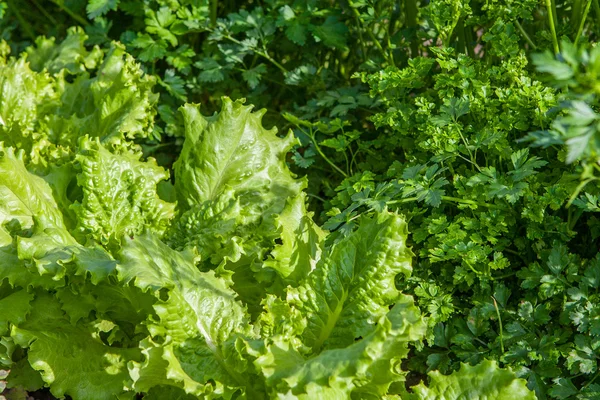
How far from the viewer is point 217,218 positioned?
9.96 ft

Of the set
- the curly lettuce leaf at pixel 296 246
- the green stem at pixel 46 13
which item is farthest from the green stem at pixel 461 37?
the green stem at pixel 46 13

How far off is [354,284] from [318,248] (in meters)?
0.28

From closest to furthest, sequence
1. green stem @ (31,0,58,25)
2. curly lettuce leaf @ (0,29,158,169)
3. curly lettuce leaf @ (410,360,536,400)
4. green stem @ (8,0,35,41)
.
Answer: curly lettuce leaf @ (410,360,536,400) → curly lettuce leaf @ (0,29,158,169) → green stem @ (8,0,35,41) → green stem @ (31,0,58,25)

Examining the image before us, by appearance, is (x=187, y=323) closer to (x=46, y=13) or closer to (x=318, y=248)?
(x=318, y=248)

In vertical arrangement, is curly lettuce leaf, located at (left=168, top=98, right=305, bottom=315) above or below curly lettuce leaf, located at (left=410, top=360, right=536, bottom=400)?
above

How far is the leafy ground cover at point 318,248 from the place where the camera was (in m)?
2.60

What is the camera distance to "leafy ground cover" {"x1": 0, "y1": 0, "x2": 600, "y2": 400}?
260 cm

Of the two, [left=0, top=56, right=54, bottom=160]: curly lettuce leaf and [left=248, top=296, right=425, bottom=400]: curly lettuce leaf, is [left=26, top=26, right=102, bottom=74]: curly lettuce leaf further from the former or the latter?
[left=248, top=296, right=425, bottom=400]: curly lettuce leaf

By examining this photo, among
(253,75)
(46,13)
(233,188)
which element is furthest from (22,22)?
(233,188)

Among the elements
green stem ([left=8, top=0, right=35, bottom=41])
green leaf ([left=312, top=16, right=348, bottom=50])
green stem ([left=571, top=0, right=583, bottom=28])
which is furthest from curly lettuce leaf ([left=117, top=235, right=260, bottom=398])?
green stem ([left=8, top=0, right=35, bottom=41])

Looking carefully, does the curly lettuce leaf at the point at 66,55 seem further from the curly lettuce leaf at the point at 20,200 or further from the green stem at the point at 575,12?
the green stem at the point at 575,12

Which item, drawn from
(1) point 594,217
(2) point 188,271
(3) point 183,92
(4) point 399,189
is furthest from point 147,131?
(1) point 594,217

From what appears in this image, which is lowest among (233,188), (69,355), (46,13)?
(69,355)

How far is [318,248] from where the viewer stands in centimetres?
294
